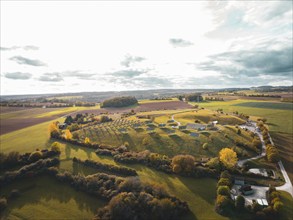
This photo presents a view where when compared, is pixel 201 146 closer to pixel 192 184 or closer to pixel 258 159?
pixel 258 159

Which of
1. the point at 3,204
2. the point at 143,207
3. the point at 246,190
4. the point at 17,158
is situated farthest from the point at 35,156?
the point at 246,190

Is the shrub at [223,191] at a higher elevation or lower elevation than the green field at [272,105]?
lower

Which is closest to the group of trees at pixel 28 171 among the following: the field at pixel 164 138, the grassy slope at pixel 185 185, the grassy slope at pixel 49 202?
the grassy slope at pixel 49 202

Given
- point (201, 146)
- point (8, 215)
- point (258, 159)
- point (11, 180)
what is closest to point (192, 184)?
point (201, 146)

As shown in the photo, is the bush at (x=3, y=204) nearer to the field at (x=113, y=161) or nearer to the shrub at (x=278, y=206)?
the field at (x=113, y=161)

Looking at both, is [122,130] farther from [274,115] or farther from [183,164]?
[274,115]
